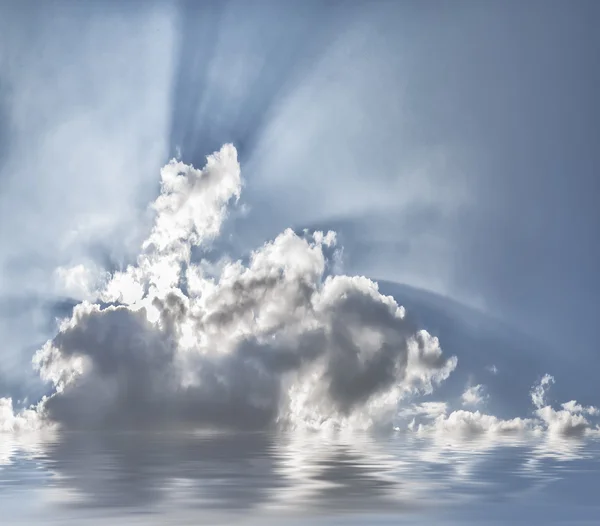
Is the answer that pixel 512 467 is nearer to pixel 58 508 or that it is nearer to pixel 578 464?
pixel 578 464

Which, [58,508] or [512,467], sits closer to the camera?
[58,508]

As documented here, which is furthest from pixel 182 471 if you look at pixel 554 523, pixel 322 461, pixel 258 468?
pixel 554 523

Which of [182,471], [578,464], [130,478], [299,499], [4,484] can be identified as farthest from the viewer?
[578,464]

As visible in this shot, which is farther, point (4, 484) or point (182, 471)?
point (182, 471)

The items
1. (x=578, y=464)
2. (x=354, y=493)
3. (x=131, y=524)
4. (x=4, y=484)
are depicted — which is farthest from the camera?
(x=578, y=464)

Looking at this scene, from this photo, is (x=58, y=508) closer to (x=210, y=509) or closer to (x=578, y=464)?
(x=210, y=509)

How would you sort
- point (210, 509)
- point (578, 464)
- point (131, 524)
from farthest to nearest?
point (578, 464) < point (210, 509) < point (131, 524)

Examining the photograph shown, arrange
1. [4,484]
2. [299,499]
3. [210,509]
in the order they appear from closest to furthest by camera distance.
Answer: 1. [210,509]
2. [299,499]
3. [4,484]

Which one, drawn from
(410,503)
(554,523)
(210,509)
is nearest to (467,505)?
(410,503)

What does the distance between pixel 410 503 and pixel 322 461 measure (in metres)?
36.9

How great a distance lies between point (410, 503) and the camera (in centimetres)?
3909

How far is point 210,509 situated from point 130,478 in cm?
2043

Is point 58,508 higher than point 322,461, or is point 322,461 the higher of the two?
point 322,461

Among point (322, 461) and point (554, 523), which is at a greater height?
point (322, 461)
